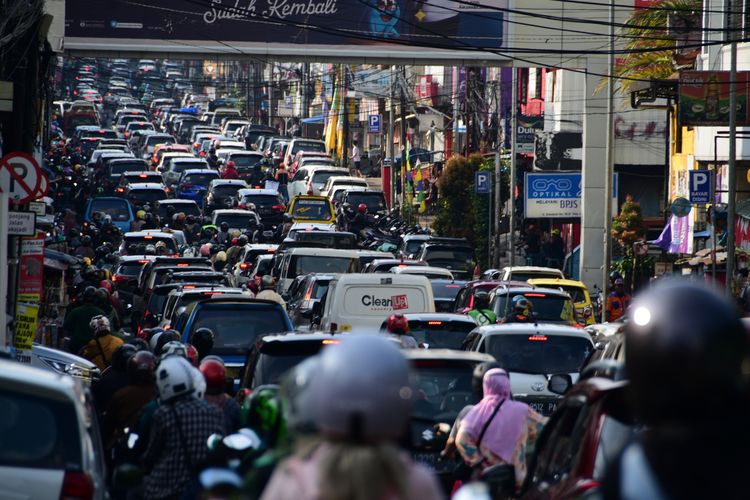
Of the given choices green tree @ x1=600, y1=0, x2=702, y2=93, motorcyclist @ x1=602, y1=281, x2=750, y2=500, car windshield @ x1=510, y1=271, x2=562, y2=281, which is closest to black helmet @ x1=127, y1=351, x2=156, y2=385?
motorcyclist @ x1=602, y1=281, x2=750, y2=500

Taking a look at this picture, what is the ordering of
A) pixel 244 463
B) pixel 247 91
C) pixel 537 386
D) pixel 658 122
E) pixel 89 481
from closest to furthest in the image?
pixel 244 463 → pixel 89 481 → pixel 537 386 → pixel 658 122 → pixel 247 91

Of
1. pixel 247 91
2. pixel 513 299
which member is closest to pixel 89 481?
pixel 513 299

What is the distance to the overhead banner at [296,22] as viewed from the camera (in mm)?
39438

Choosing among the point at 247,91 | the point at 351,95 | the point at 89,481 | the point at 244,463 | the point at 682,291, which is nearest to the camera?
the point at 682,291

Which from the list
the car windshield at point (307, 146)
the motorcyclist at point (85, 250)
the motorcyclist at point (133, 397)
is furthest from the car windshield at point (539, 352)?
the car windshield at point (307, 146)

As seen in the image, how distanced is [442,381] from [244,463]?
5.26 m

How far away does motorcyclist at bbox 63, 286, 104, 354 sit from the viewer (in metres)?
18.2

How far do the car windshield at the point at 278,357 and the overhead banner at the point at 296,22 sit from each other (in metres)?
27.3

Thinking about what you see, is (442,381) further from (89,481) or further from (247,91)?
(247,91)

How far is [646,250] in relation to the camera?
124 feet

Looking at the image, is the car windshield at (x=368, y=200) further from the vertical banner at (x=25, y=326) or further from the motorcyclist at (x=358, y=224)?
the vertical banner at (x=25, y=326)

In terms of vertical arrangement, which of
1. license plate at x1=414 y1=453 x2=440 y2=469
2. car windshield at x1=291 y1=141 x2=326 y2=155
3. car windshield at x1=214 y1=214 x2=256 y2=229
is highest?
car windshield at x1=291 y1=141 x2=326 y2=155

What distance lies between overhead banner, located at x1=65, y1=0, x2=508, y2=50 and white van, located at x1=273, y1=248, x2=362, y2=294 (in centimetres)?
1204

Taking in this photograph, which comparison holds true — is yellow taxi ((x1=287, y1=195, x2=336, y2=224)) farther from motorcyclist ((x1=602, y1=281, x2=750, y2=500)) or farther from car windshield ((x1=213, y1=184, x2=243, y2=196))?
motorcyclist ((x1=602, y1=281, x2=750, y2=500))
